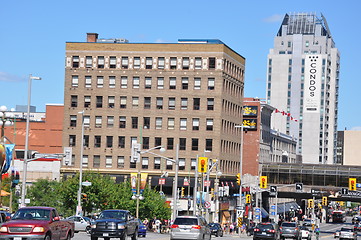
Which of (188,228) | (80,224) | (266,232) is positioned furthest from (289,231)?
(188,228)

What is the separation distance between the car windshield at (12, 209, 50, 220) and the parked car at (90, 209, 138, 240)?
7.80 m

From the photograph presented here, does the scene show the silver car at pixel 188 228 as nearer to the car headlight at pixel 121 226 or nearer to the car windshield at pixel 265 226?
the car headlight at pixel 121 226

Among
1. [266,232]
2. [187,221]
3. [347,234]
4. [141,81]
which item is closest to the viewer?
[187,221]

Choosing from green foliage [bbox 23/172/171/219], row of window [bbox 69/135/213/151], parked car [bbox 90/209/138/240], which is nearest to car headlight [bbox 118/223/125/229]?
parked car [bbox 90/209/138/240]

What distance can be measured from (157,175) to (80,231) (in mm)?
46298

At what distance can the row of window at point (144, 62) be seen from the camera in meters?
112

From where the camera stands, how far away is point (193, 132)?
369 feet

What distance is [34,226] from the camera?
33.8 metres

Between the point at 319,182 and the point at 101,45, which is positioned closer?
the point at 101,45

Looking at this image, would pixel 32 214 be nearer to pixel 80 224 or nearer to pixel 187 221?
pixel 187 221

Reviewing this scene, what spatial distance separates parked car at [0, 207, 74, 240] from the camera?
33.7 m

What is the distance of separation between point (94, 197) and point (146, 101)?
28.0m

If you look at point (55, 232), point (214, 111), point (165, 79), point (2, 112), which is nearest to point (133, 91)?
point (165, 79)

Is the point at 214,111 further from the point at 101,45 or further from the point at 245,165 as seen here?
the point at 245,165
